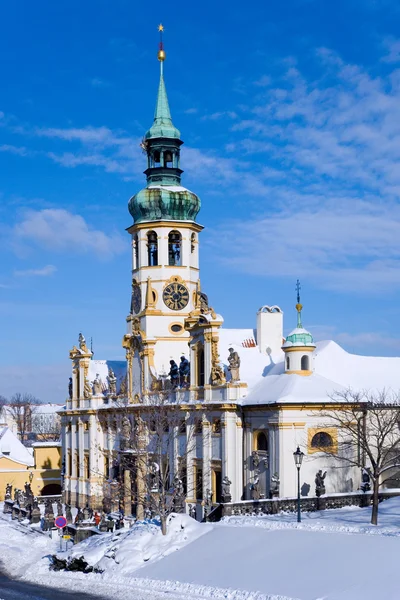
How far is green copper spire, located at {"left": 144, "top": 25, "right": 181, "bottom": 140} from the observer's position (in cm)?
6506

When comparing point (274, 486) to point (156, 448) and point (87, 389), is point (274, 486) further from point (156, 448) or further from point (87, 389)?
point (87, 389)

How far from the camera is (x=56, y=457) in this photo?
83.5 metres

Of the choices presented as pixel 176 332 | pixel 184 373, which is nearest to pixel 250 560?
pixel 184 373

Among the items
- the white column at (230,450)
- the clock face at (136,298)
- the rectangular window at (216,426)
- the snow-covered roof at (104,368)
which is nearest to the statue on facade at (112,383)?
the snow-covered roof at (104,368)

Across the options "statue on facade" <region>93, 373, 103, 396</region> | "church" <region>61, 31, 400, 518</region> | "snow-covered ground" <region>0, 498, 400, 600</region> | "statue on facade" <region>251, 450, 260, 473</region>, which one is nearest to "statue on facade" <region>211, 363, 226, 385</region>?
"church" <region>61, 31, 400, 518</region>

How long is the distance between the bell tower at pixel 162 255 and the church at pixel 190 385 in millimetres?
90

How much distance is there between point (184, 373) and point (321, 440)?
454 inches

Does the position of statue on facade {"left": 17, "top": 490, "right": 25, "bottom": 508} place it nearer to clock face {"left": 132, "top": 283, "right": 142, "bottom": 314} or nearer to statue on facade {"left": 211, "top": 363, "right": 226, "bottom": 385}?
clock face {"left": 132, "top": 283, "right": 142, "bottom": 314}

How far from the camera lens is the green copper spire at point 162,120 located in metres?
65.1

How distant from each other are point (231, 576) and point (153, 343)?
31.4m

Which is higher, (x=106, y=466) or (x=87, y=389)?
(x=87, y=389)

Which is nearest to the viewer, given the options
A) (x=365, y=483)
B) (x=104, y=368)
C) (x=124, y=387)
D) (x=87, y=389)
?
(x=365, y=483)

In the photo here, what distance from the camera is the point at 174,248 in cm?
6550

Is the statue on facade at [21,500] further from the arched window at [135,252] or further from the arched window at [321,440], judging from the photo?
the arched window at [321,440]
